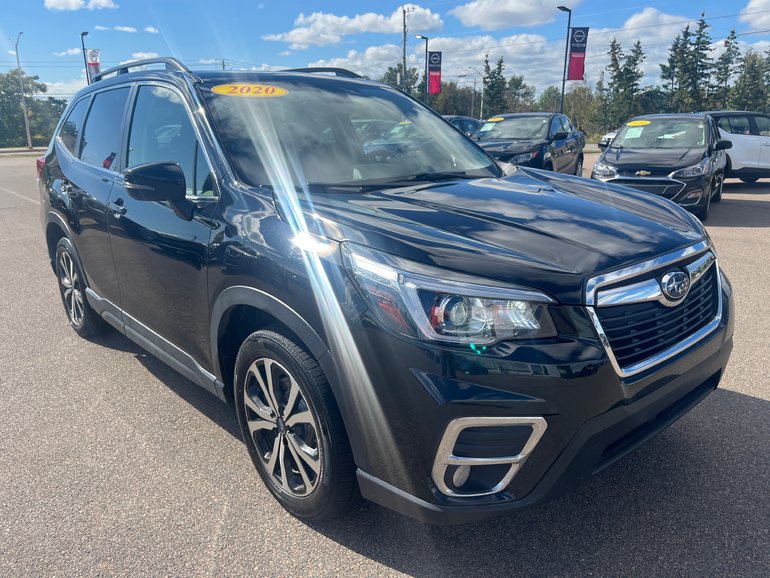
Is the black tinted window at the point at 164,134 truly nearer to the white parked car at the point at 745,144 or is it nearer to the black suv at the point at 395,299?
the black suv at the point at 395,299

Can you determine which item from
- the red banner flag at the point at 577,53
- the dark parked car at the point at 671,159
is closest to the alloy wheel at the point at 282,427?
the dark parked car at the point at 671,159

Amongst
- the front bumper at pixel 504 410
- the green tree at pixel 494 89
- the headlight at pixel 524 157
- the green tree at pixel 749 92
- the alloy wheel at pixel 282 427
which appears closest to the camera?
the front bumper at pixel 504 410

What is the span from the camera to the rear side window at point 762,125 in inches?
509

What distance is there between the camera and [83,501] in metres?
2.67

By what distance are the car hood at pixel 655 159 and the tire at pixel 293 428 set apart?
8219 millimetres

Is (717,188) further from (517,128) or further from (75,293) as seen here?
(75,293)

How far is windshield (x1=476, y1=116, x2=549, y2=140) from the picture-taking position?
11.6 m

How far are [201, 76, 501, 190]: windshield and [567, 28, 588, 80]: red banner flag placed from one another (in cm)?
3391

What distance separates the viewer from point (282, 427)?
2.49 meters

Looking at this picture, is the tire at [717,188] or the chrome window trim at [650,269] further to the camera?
the tire at [717,188]

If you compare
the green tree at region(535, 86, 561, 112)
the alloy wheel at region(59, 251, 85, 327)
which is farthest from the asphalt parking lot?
the green tree at region(535, 86, 561, 112)

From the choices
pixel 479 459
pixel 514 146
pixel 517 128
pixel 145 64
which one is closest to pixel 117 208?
pixel 145 64

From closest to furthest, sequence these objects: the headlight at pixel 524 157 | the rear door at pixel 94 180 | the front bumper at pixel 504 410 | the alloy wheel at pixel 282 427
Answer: the front bumper at pixel 504 410
the alloy wheel at pixel 282 427
the rear door at pixel 94 180
the headlight at pixel 524 157

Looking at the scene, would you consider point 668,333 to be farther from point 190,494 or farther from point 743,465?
point 190,494
